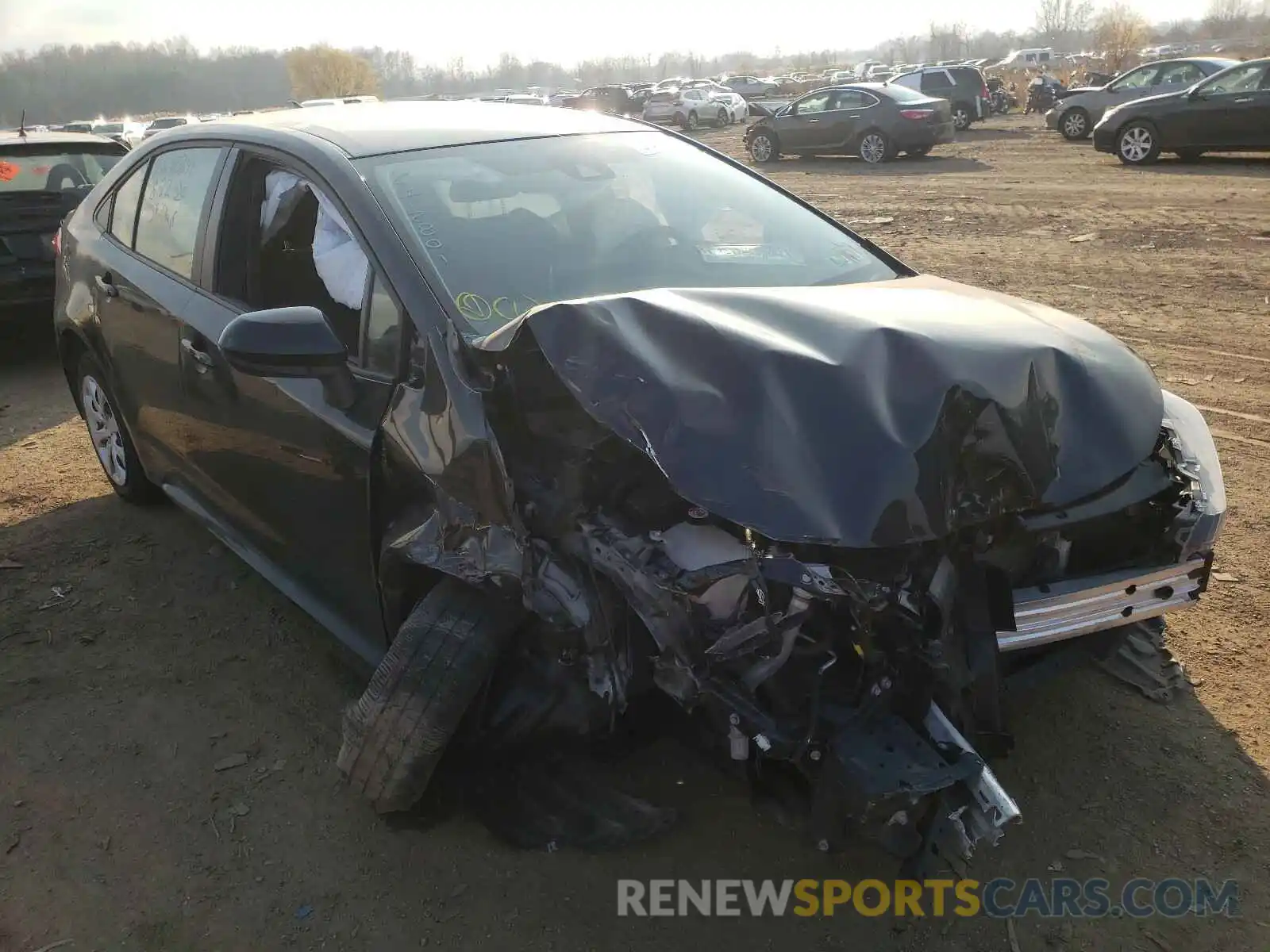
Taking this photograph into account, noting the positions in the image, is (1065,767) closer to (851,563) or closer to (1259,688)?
(1259,688)

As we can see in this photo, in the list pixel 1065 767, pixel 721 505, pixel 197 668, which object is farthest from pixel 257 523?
pixel 1065 767

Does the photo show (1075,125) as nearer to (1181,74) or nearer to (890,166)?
(1181,74)

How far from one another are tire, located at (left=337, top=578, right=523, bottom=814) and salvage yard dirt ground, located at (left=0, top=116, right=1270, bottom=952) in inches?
11.9

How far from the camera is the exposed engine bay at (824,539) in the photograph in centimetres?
195

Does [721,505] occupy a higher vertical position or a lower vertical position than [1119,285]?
higher

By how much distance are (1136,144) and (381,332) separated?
600 inches

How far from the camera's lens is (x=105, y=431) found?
455cm

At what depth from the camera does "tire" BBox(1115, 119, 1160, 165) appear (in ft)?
46.6

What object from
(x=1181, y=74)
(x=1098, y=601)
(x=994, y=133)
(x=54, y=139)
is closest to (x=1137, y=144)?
(x=1181, y=74)

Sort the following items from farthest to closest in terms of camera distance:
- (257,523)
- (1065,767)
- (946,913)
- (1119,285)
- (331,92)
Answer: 1. (331,92)
2. (1119,285)
3. (257,523)
4. (1065,767)
5. (946,913)

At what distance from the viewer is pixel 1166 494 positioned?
2393mm

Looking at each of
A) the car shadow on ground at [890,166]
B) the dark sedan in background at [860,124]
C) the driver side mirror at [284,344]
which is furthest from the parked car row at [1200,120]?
the driver side mirror at [284,344]

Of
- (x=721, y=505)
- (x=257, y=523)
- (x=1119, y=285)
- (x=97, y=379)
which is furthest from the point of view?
(x=1119, y=285)

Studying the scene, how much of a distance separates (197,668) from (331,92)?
7157cm
